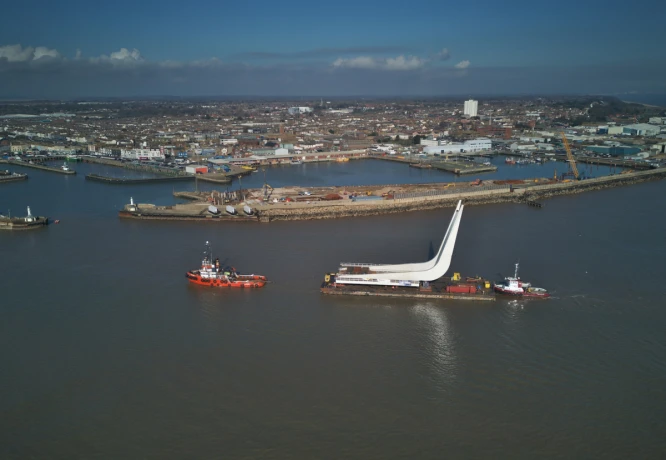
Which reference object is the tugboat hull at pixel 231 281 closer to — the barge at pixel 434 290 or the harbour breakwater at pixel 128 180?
the barge at pixel 434 290

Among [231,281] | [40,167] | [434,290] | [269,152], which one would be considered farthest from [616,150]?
[40,167]

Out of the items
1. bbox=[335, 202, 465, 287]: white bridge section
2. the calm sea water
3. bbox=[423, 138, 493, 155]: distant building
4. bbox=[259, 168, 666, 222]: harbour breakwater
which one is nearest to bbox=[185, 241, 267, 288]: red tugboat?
the calm sea water

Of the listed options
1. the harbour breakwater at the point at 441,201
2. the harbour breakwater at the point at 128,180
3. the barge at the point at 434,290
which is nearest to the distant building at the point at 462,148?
the harbour breakwater at the point at 441,201

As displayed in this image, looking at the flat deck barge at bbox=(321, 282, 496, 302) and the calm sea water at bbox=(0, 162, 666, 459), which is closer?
Result: the calm sea water at bbox=(0, 162, 666, 459)

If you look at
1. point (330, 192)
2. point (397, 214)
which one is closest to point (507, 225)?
point (397, 214)

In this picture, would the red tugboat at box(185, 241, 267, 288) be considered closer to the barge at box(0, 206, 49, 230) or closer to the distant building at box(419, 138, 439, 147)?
the barge at box(0, 206, 49, 230)

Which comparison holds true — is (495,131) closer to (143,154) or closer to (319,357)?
(143,154)
